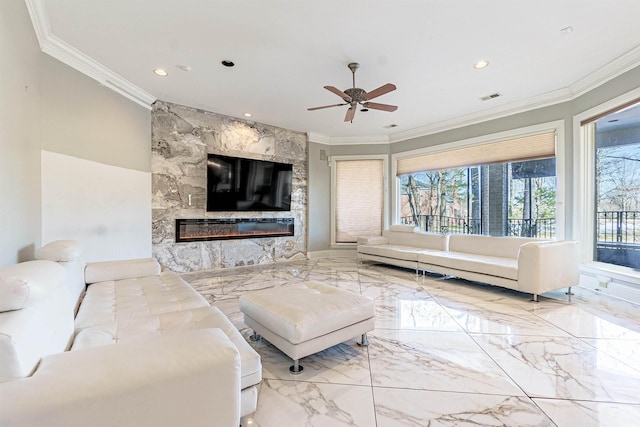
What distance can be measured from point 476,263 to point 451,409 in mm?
2851

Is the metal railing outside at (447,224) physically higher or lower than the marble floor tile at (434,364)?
higher

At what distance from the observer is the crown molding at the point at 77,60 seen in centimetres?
250

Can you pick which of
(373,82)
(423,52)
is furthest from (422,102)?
(423,52)

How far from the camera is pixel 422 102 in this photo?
15.1 feet

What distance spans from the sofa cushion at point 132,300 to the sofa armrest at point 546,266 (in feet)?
11.6

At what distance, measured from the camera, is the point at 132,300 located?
2111mm

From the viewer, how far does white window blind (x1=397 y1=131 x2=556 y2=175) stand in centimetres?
436

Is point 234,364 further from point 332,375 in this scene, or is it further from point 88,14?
point 88,14

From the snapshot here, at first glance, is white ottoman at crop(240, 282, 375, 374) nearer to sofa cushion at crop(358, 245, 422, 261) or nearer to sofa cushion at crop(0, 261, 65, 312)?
sofa cushion at crop(0, 261, 65, 312)

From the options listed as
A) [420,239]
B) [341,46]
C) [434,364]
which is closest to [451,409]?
[434,364]

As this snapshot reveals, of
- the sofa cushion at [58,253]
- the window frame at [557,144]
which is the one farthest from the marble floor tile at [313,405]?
the window frame at [557,144]

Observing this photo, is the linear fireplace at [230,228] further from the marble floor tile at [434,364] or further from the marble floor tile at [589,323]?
the marble floor tile at [589,323]

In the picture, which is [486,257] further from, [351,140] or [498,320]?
[351,140]

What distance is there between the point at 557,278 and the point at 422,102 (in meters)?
3.07
